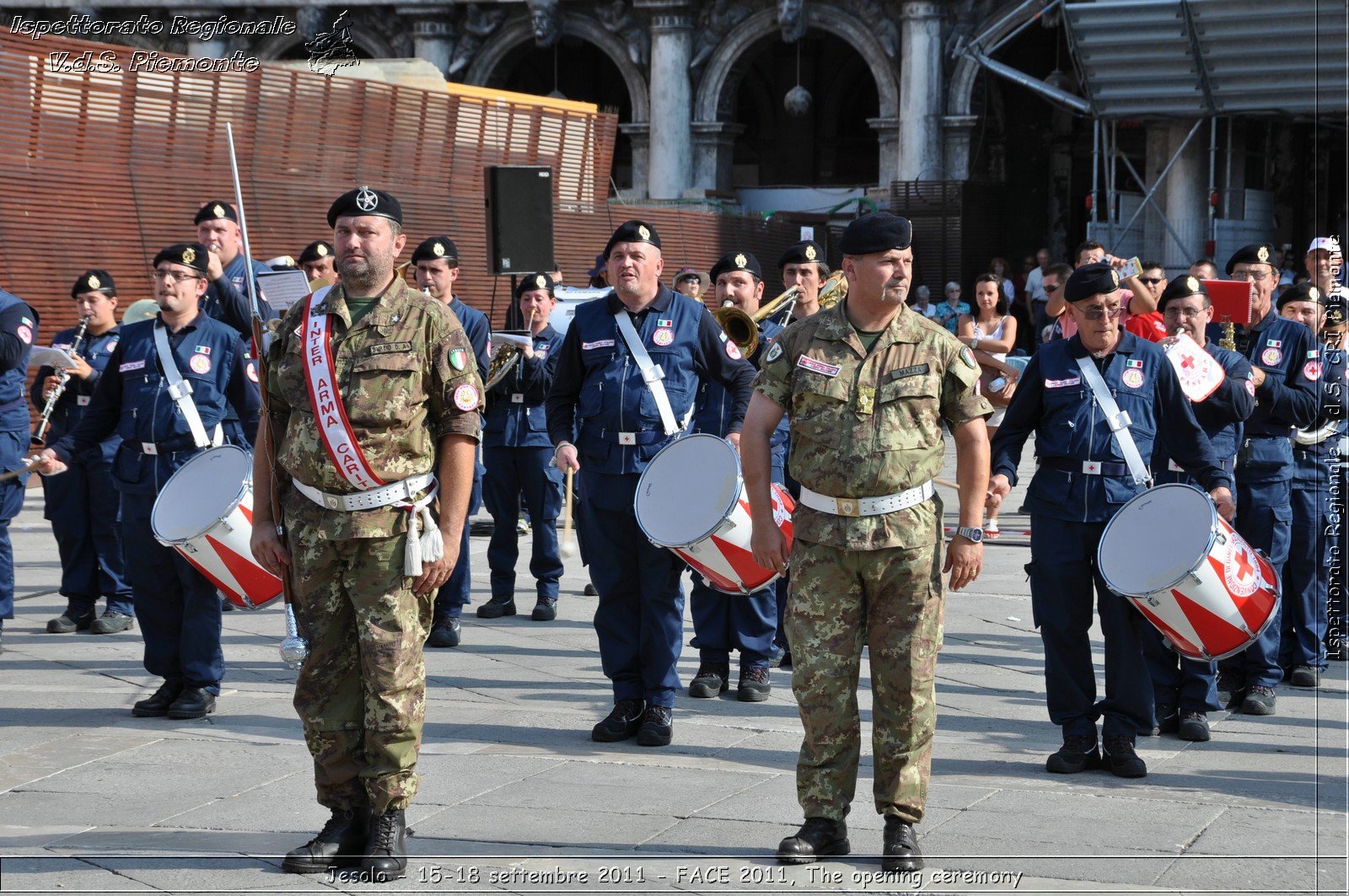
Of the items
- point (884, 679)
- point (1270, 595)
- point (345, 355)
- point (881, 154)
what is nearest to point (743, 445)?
point (884, 679)

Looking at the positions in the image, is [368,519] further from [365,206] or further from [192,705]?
[192,705]

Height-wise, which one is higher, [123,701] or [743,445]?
[743,445]

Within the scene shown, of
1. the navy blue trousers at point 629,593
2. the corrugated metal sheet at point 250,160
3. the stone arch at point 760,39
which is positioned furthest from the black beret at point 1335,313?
the stone arch at point 760,39

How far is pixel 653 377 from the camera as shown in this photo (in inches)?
263

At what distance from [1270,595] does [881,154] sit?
79.7 ft

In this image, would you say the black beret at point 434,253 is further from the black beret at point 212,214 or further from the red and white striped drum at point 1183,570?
the red and white striped drum at point 1183,570

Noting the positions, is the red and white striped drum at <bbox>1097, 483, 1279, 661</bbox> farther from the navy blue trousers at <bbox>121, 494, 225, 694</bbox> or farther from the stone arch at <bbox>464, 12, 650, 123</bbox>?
the stone arch at <bbox>464, 12, 650, 123</bbox>

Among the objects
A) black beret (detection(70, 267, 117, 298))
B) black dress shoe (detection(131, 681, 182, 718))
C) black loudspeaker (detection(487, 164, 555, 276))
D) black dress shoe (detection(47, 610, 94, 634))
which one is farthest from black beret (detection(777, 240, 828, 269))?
black loudspeaker (detection(487, 164, 555, 276))

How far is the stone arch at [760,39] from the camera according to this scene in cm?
2939

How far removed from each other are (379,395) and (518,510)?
484 cm

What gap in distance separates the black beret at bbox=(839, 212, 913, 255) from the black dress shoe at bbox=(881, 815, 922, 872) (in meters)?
1.70

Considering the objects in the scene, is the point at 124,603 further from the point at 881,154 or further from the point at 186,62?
the point at 881,154

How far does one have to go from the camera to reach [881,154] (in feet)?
97.5

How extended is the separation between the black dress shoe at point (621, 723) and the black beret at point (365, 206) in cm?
241
